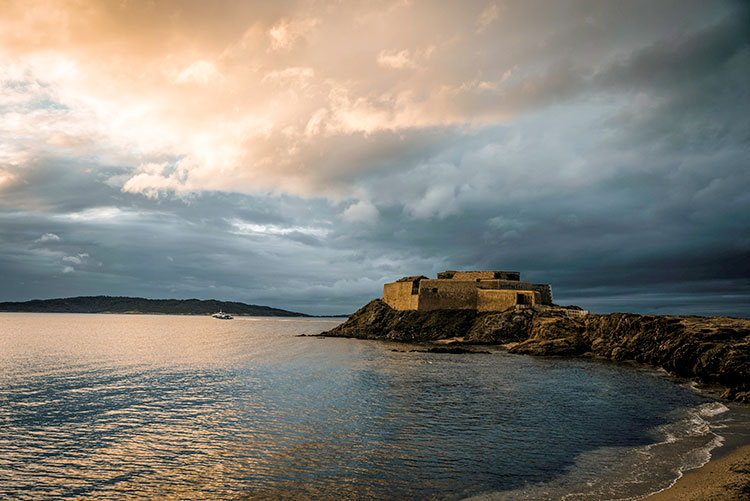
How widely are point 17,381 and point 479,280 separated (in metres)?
75.9

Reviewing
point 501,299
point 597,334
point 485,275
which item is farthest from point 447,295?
point 597,334

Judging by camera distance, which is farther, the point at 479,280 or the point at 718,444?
→ the point at 479,280

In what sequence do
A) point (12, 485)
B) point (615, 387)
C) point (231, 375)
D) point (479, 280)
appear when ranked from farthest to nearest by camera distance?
point (479, 280), point (231, 375), point (615, 387), point (12, 485)

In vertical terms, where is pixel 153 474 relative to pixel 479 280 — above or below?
below

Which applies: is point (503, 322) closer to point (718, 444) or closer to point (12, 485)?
point (718, 444)

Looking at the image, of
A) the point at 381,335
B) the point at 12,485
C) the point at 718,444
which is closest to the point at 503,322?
the point at 381,335

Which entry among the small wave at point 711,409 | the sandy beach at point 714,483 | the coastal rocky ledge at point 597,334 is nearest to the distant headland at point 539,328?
the coastal rocky ledge at point 597,334

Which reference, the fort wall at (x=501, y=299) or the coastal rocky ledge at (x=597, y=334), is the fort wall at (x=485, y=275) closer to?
the fort wall at (x=501, y=299)

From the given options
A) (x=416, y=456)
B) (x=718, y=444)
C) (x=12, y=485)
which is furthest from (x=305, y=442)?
(x=718, y=444)

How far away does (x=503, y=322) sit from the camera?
79.8 metres

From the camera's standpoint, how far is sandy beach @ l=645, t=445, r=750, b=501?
12.4 meters

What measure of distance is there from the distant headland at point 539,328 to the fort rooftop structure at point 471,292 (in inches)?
7.7

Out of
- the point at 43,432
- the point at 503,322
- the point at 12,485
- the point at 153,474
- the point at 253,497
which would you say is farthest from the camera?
the point at 503,322

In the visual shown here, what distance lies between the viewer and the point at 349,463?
646 inches
